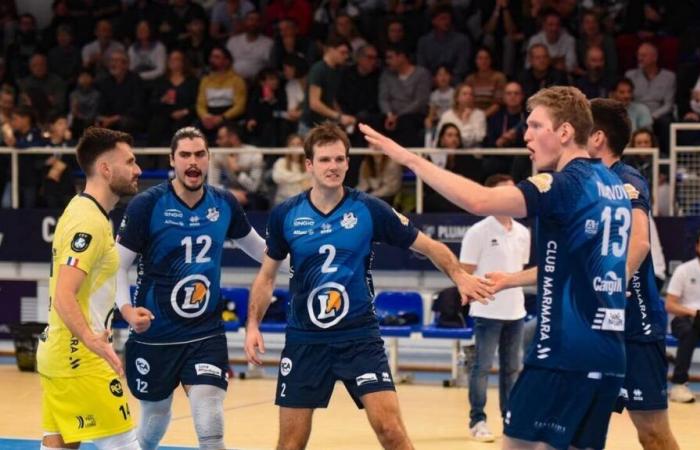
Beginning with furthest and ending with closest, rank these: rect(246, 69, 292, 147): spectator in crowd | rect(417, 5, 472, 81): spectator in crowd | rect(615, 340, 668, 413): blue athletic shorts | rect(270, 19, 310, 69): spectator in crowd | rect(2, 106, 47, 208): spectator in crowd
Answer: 1. rect(270, 19, 310, 69): spectator in crowd
2. rect(417, 5, 472, 81): spectator in crowd
3. rect(246, 69, 292, 147): spectator in crowd
4. rect(2, 106, 47, 208): spectator in crowd
5. rect(615, 340, 668, 413): blue athletic shorts

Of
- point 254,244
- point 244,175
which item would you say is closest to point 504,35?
point 244,175

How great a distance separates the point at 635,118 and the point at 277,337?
537 centimetres

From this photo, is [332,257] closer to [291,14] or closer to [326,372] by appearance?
[326,372]

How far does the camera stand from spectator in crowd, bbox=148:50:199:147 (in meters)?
19.4

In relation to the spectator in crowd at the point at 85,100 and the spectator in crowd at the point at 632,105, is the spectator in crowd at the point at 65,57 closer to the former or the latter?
the spectator in crowd at the point at 85,100

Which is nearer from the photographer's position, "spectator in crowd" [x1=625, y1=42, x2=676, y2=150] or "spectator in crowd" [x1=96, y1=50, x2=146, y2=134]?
"spectator in crowd" [x1=625, y1=42, x2=676, y2=150]

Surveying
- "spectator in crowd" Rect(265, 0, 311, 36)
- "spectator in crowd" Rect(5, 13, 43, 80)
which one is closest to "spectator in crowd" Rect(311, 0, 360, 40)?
"spectator in crowd" Rect(265, 0, 311, 36)

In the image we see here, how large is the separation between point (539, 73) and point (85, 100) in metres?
7.06

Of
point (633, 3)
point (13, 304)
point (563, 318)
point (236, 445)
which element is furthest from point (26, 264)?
point (563, 318)

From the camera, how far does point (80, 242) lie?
292 inches

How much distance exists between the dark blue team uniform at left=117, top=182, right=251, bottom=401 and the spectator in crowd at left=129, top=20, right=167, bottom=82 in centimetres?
1215

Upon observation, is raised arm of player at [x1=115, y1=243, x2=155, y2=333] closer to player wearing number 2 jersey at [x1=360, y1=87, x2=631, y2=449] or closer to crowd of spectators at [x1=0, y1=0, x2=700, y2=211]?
player wearing number 2 jersey at [x1=360, y1=87, x2=631, y2=449]

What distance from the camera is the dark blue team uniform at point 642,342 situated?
762 cm

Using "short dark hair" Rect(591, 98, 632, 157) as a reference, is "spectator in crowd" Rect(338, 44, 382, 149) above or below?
above
